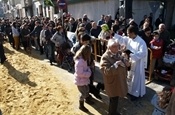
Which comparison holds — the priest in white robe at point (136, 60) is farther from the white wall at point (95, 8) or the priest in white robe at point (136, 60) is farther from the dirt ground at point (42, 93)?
the white wall at point (95, 8)

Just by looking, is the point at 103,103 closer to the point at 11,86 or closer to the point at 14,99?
the point at 14,99

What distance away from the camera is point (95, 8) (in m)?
19.0

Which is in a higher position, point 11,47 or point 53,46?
point 53,46

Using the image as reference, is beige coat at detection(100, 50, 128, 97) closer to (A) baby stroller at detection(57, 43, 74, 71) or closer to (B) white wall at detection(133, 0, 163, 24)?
(A) baby stroller at detection(57, 43, 74, 71)

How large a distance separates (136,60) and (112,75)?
1200 millimetres

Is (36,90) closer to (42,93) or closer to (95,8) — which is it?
(42,93)

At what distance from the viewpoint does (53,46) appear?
10.6 metres

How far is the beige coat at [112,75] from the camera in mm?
4863

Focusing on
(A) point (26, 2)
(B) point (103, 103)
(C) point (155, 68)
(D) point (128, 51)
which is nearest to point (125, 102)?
(B) point (103, 103)

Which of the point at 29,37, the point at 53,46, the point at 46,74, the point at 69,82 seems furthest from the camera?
the point at 29,37

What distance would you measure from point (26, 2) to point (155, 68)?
37596 millimetres

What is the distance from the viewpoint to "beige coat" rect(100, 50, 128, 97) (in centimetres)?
486

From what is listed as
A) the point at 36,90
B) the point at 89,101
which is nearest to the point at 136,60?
the point at 89,101

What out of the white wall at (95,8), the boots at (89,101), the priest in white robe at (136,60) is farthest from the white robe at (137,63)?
the white wall at (95,8)
